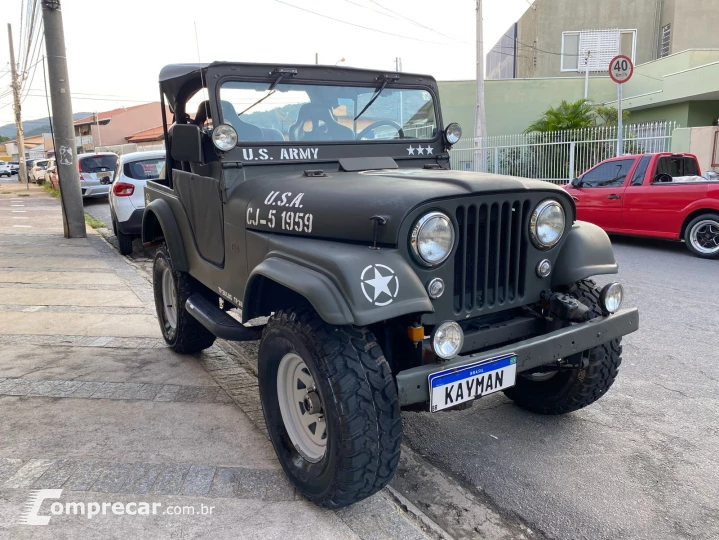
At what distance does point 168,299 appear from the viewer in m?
5.02

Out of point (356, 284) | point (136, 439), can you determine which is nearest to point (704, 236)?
point (356, 284)

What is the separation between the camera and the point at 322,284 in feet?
→ 8.10

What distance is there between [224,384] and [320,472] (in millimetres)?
1779

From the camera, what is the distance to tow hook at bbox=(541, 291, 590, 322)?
295cm

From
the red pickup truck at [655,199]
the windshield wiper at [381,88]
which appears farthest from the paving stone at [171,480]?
the red pickup truck at [655,199]

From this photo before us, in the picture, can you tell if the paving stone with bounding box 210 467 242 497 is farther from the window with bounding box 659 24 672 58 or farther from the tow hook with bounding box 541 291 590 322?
the window with bounding box 659 24 672 58

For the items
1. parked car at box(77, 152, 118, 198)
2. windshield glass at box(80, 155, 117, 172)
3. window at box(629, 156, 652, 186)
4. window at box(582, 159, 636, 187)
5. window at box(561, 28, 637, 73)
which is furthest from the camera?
window at box(561, 28, 637, 73)

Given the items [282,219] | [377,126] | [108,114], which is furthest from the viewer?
[108,114]

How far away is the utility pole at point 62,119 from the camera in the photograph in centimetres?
1031

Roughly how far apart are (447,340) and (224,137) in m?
1.86

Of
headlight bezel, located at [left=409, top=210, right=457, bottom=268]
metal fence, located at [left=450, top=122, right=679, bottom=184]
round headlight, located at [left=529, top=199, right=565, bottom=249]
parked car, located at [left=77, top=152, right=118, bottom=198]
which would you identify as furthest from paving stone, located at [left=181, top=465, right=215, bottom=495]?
parked car, located at [left=77, top=152, right=118, bottom=198]

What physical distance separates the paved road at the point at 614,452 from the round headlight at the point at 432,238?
48.2 inches

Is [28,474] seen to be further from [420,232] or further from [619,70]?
[619,70]

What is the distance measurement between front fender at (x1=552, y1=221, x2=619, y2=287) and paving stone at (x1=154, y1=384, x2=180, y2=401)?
2590 millimetres
